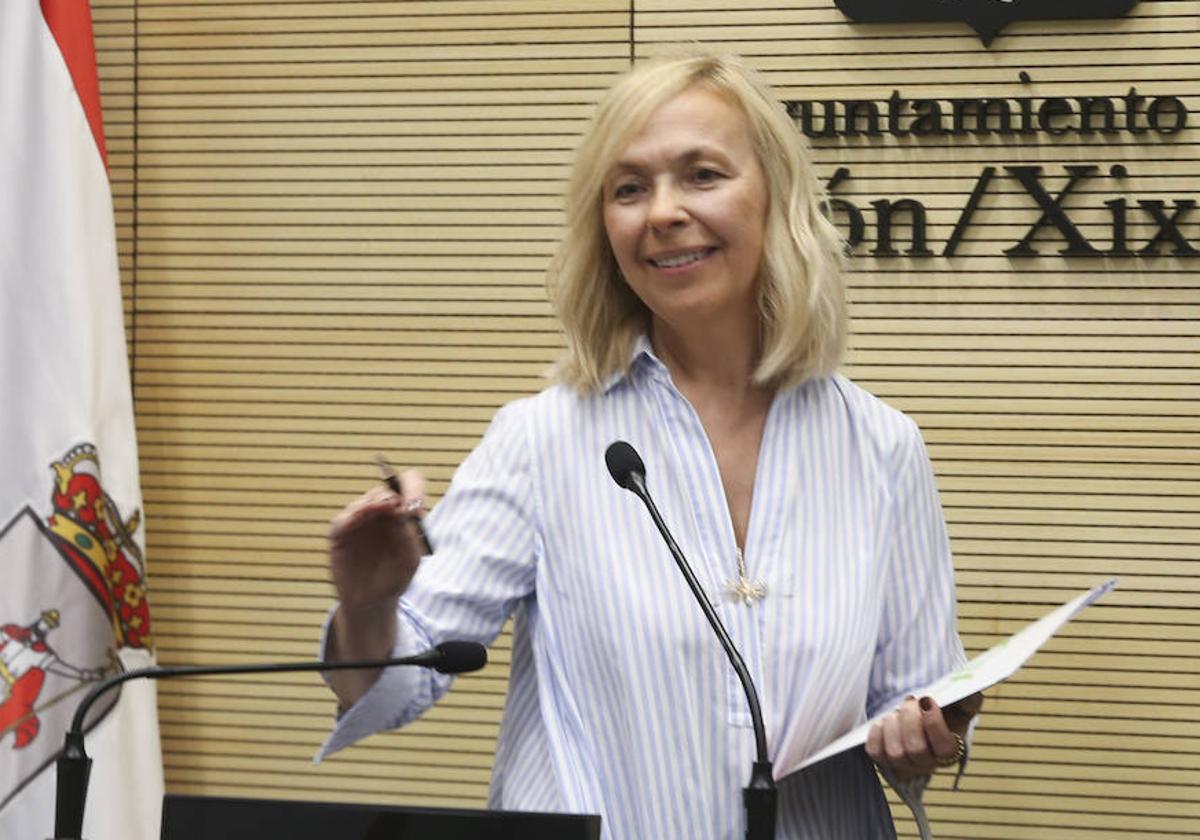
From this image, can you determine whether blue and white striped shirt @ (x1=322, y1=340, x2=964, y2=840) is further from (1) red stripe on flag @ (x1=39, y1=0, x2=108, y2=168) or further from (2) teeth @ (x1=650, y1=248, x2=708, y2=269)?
(1) red stripe on flag @ (x1=39, y1=0, x2=108, y2=168)

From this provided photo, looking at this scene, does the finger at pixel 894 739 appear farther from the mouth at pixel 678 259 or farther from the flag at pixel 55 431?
the flag at pixel 55 431

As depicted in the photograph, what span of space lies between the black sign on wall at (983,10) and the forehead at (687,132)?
1.31m

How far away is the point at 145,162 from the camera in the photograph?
3.74 meters

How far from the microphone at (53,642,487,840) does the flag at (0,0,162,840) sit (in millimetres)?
1709

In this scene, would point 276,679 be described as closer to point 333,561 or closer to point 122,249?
point 122,249

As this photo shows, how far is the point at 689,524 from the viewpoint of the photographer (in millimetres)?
2057

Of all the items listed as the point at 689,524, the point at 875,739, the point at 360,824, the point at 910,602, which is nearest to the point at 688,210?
the point at 689,524

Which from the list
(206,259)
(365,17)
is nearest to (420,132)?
(365,17)

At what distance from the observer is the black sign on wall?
3.22m

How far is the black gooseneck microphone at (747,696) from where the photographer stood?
1560 millimetres

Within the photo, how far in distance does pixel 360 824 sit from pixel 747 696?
1.36 ft

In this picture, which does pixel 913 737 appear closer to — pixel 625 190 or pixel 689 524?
pixel 689 524

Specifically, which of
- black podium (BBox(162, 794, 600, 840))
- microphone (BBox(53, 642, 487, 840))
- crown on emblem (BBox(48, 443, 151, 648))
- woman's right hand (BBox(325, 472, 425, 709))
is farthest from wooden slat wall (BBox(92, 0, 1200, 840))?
black podium (BBox(162, 794, 600, 840))

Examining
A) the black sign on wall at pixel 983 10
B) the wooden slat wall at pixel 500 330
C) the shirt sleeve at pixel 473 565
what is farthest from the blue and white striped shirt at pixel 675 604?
the black sign on wall at pixel 983 10
